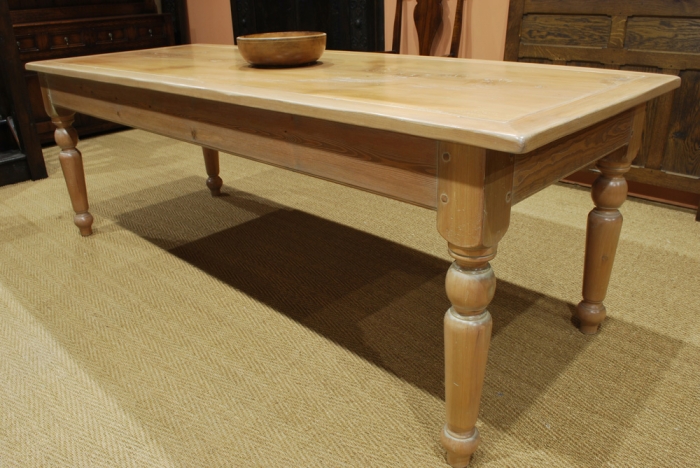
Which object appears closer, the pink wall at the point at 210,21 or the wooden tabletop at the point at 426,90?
the wooden tabletop at the point at 426,90

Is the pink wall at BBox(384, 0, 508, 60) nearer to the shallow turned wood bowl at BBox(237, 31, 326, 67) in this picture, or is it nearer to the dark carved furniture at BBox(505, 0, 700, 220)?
the dark carved furniture at BBox(505, 0, 700, 220)

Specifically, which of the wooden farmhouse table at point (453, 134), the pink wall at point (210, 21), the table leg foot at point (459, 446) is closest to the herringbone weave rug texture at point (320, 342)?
the table leg foot at point (459, 446)

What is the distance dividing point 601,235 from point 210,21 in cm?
362

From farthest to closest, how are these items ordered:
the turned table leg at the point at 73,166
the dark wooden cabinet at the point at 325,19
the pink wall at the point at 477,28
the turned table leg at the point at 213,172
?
the dark wooden cabinet at the point at 325,19, the pink wall at the point at 477,28, the turned table leg at the point at 213,172, the turned table leg at the point at 73,166

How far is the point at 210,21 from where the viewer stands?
4.15 meters

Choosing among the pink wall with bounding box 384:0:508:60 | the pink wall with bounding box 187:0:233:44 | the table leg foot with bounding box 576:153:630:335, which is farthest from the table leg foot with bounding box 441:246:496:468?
the pink wall with bounding box 187:0:233:44

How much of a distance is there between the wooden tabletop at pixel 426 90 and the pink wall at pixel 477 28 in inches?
42.7

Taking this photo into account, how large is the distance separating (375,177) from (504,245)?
1070mm

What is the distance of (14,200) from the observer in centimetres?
260

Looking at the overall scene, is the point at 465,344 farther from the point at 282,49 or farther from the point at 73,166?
the point at 73,166

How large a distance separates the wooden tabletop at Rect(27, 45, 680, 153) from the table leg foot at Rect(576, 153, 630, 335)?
210mm

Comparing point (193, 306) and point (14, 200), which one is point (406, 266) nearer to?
point (193, 306)

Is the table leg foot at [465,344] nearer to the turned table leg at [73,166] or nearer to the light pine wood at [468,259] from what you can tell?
the light pine wood at [468,259]

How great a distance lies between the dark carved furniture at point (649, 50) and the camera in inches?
80.7
